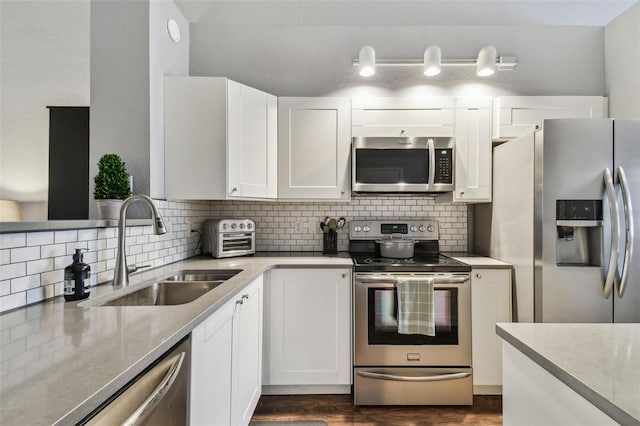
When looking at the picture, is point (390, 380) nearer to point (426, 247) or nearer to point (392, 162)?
point (426, 247)

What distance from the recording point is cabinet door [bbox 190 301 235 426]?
1.09 meters

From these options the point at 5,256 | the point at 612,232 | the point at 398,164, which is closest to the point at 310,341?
the point at 398,164

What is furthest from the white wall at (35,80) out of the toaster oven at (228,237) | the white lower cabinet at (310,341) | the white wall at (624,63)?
the white wall at (624,63)

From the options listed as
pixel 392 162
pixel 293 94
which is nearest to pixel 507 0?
pixel 392 162

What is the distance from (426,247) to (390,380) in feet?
3.76

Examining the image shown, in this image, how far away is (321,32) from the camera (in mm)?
2736

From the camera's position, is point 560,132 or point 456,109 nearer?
point 560,132

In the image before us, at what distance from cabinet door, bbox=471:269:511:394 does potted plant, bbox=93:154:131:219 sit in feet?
7.21

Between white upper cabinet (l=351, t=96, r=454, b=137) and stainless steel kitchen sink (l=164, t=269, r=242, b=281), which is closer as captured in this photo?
stainless steel kitchen sink (l=164, t=269, r=242, b=281)

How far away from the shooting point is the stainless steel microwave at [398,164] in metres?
2.45

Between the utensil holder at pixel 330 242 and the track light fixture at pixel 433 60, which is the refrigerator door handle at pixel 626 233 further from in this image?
the utensil holder at pixel 330 242

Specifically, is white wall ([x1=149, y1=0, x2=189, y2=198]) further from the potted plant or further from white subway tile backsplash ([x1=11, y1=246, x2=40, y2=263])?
white subway tile backsplash ([x1=11, y1=246, x2=40, y2=263])

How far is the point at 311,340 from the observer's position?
7.25ft

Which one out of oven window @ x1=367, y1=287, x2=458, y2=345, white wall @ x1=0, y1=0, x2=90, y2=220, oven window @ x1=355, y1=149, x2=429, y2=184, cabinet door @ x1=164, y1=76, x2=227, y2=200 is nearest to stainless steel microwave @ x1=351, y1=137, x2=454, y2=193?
oven window @ x1=355, y1=149, x2=429, y2=184
